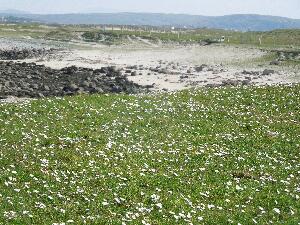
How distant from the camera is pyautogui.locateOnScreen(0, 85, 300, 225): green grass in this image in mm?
18438

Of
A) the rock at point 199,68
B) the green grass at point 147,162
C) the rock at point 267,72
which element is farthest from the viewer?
the rock at point 199,68

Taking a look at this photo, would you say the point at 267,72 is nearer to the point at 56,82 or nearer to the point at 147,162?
the point at 56,82

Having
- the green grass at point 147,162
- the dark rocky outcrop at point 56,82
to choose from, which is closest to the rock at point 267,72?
the dark rocky outcrop at point 56,82

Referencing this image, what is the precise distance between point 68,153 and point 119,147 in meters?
3.56

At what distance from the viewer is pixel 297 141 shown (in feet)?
100

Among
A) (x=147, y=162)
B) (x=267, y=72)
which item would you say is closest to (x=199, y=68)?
(x=267, y=72)

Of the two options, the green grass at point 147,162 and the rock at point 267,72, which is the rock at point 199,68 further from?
the green grass at point 147,162

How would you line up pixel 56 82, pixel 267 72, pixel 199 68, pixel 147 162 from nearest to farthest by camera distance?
1. pixel 147 162
2. pixel 56 82
3. pixel 267 72
4. pixel 199 68

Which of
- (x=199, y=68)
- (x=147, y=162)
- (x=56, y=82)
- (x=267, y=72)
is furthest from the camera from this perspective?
(x=199, y=68)

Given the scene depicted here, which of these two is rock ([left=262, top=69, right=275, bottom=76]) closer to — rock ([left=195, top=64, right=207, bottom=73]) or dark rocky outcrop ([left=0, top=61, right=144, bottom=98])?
rock ([left=195, top=64, right=207, bottom=73])

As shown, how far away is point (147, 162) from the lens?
966 inches

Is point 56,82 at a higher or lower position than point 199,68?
lower

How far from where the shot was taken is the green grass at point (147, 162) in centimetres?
1844

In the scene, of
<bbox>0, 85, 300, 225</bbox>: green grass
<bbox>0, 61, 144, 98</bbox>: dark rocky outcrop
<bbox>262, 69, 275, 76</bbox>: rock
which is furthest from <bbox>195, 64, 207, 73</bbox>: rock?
<bbox>0, 85, 300, 225</bbox>: green grass
